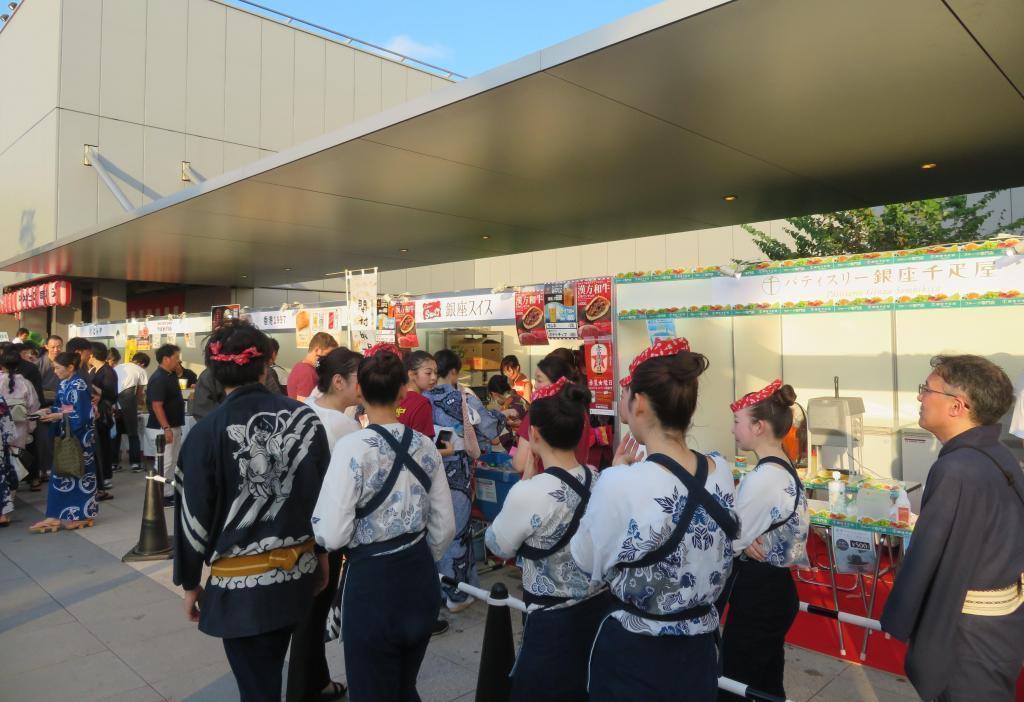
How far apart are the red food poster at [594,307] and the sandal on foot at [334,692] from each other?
2.92 metres

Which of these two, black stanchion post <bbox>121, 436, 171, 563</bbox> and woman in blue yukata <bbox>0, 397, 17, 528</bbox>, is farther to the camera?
woman in blue yukata <bbox>0, 397, 17, 528</bbox>

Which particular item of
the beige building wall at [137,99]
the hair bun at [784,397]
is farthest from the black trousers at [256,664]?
the beige building wall at [137,99]

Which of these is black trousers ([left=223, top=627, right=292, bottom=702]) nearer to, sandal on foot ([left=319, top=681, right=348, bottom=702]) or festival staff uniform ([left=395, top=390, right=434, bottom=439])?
sandal on foot ([left=319, top=681, right=348, bottom=702])

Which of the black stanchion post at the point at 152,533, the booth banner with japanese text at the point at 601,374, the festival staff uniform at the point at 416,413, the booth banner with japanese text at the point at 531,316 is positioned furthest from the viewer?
the black stanchion post at the point at 152,533

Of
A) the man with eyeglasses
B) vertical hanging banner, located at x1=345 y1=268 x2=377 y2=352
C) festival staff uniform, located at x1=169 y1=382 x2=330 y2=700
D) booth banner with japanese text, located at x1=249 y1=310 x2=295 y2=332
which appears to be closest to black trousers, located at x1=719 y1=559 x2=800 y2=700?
the man with eyeglasses

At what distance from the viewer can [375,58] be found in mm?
19328

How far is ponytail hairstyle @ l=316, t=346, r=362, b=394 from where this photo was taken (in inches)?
135

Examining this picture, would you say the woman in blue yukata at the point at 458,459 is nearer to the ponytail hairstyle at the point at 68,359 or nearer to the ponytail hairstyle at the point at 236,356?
the ponytail hairstyle at the point at 236,356

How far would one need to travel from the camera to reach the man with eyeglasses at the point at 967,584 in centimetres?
201

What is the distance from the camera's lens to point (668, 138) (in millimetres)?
5203

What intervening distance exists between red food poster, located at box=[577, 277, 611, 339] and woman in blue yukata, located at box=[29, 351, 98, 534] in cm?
515

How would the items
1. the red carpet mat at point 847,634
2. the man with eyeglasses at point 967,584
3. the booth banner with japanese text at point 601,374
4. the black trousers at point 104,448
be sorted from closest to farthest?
the man with eyeglasses at point 967,584
the red carpet mat at point 847,634
the booth banner with japanese text at point 601,374
the black trousers at point 104,448

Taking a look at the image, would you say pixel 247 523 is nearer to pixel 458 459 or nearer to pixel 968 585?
pixel 968 585

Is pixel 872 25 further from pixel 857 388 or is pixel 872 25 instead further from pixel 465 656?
pixel 857 388
